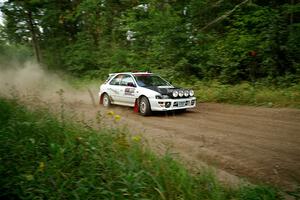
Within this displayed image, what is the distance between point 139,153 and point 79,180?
113 cm

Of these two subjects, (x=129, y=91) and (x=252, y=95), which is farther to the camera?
(x=252, y=95)

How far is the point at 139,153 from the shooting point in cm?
508

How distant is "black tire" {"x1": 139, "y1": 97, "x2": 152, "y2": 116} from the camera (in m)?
11.4

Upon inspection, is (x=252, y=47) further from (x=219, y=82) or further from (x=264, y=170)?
(x=264, y=170)

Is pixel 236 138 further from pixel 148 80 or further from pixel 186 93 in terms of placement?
pixel 148 80

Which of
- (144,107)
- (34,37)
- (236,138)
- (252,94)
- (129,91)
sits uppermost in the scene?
(34,37)

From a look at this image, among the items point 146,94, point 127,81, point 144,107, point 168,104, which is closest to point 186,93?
point 168,104

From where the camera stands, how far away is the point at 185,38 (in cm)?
1850

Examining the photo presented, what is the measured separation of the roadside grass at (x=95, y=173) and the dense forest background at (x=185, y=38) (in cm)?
1161

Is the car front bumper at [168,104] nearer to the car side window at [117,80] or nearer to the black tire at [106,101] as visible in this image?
the car side window at [117,80]

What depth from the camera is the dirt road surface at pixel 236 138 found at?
5.39m

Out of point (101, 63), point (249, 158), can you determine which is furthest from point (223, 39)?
point (249, 158)

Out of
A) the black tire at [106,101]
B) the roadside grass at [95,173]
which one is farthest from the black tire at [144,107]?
the roadside grass at [95,173]

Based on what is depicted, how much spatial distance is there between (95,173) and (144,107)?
7163 mm
